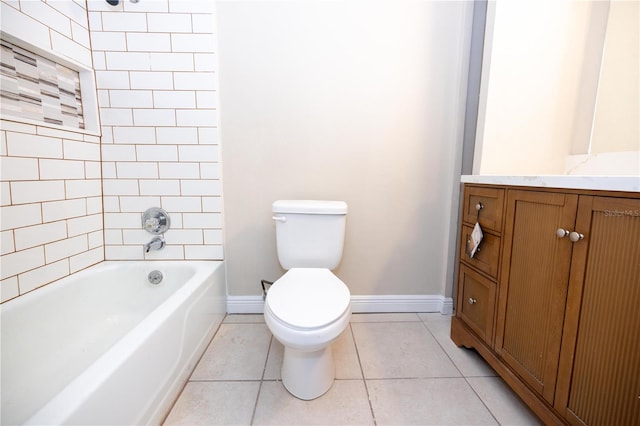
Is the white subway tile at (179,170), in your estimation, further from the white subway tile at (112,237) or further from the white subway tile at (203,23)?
the white subway tile at (203,23)

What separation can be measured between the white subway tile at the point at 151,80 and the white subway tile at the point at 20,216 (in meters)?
0.79

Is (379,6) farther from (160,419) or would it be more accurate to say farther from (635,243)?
(160,419)

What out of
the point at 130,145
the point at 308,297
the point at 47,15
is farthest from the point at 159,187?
the point at 308,297

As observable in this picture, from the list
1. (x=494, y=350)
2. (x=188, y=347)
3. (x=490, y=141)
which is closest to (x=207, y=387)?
(x=188, y=347)

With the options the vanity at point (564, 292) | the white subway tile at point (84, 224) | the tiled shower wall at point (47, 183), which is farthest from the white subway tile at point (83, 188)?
the vanity at point (564, 292)

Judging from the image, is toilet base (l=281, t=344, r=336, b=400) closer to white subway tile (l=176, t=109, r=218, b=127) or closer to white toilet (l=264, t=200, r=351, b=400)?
white toilet (l=264, t=200, r=351, b=400)

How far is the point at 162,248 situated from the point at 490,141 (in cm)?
196

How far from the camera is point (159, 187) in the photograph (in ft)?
5.24

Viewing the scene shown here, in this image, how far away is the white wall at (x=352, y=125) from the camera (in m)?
1.54

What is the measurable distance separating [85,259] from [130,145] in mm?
665

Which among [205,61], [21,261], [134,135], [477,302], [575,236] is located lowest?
[477,302]

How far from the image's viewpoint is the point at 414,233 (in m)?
1.72

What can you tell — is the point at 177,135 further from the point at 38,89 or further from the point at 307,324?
the point at 307,324

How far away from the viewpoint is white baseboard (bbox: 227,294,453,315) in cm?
175
